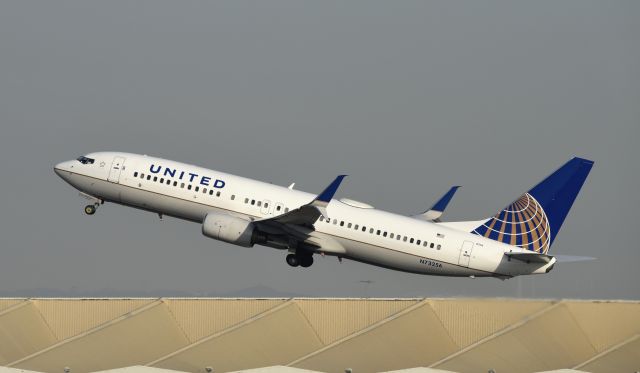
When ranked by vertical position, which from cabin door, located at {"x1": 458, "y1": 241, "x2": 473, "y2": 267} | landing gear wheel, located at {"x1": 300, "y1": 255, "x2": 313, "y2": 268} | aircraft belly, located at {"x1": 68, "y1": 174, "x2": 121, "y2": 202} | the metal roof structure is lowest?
the metal roof structure

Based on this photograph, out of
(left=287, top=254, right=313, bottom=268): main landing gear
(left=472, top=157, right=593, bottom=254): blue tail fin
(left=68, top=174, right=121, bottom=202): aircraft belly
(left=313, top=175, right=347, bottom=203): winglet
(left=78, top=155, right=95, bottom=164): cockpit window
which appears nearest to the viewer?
(left=313, top=175, right=347, bottom=203): winglet

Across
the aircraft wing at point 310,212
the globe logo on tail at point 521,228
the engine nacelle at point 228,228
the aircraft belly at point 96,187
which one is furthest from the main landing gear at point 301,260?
the aircraft belly at point 96,187

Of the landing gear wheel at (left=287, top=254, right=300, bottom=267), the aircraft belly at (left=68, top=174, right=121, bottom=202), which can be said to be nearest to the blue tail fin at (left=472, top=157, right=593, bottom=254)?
the landing gear wheel at (left=287, top=254, right=300, bottom=267)

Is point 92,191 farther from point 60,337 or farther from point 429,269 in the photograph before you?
point 429,269

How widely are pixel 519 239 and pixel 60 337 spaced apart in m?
26.9

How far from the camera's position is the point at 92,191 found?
6812cm

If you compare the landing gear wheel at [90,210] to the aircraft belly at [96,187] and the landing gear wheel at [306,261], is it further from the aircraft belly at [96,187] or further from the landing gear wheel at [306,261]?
the landing gear wheel at [306,261]

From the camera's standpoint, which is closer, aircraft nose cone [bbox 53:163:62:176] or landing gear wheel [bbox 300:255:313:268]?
landing gear wheel [bbox 300:255:313:268]

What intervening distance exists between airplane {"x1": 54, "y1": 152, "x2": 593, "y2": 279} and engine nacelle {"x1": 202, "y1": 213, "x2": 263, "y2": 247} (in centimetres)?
6

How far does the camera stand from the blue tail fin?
2530 inches

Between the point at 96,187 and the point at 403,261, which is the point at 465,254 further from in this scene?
the point at 96,187

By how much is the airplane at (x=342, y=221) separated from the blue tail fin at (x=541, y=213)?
0.06 metres

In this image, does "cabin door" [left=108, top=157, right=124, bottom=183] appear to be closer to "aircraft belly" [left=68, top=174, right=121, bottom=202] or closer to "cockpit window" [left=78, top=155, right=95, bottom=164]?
"aircraft belly" [left=68, top=174, right=121, bottom=202]

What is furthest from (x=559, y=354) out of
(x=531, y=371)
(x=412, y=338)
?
(x=412, y=338)
